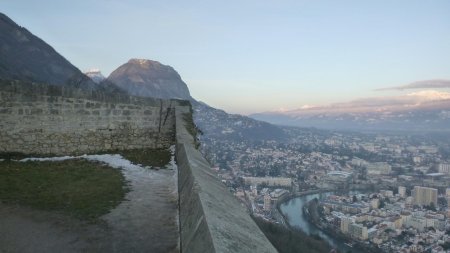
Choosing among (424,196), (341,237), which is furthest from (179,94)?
(341,237)

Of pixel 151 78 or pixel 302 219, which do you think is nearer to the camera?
pixel 302 219

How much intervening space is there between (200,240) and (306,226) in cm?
3575

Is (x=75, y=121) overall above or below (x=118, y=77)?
below

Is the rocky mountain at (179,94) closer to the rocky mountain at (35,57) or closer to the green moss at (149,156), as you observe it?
the rocky mountain at (35,57)

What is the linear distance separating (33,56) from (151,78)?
81.2 meters

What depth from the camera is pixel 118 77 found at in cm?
13288

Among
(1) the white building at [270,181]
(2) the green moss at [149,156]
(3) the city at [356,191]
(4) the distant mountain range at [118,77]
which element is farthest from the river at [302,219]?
(2) the green moss at [149,156]

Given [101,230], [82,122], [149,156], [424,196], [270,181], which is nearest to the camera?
[101,230]

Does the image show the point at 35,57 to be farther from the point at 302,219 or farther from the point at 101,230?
the point at 101,230

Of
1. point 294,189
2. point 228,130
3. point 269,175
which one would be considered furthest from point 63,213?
point 228,130

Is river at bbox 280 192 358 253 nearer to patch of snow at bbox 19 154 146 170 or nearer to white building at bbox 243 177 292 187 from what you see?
white building at bbox 243 177 292 187

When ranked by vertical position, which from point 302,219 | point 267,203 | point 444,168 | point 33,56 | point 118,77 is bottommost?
point 302,219

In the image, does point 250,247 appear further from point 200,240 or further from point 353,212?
point 353,212

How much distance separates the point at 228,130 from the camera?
112m
